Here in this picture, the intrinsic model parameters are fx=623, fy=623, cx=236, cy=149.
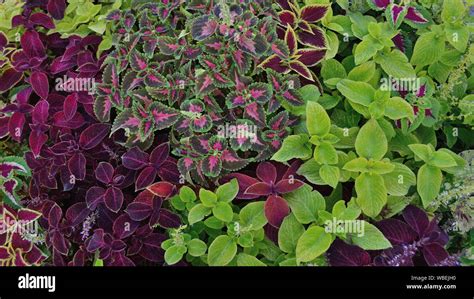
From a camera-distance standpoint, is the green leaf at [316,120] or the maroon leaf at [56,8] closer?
the green leaf at [316,120]

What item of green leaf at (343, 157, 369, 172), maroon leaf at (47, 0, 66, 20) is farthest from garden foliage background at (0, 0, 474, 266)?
maroon leaf at (47, 0, 66, 20)

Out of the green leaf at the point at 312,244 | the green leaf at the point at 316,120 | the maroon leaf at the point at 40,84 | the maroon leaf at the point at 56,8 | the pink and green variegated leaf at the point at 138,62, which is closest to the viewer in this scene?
the green leaf at the point at 312,244

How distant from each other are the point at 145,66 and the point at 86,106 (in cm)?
23

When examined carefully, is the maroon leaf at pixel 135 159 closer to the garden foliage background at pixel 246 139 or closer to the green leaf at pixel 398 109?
the garden foliage background at pixel 246 139

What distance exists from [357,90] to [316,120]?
0.16 m

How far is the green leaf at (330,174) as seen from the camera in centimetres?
169

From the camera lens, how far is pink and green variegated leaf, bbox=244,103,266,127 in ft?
5.85

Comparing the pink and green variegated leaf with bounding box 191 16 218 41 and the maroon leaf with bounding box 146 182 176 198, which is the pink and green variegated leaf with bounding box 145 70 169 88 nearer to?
the pink and green variegated leaf with bounding box 191 16 218 41

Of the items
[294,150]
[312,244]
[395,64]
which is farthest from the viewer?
[395,64]

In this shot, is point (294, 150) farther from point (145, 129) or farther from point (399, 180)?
point (145, 129)

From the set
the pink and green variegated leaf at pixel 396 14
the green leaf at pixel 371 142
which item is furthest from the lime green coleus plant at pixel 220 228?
the pink and green variegated leaf at pixel 396 14

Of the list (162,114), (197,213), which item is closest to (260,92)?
(162,114)

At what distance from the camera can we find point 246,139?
5.82ft
